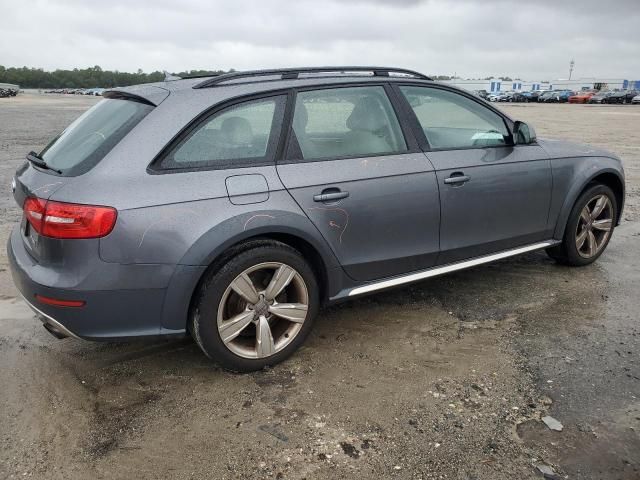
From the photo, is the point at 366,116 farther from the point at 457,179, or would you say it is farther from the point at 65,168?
the point at 65,168

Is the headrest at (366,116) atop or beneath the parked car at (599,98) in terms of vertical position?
beneath

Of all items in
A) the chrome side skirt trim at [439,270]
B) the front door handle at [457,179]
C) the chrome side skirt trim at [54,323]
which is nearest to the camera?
the chrome side skirt trim at [54,323]

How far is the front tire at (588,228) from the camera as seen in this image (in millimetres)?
4711

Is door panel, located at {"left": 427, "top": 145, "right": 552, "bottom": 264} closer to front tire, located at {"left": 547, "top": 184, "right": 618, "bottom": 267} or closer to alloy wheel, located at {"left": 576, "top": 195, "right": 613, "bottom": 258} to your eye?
front tire, located at {"left": 547, "top": 184, "right": 618, "bottom": 267}

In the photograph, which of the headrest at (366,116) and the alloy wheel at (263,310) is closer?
the alloy wheel at (263,310)

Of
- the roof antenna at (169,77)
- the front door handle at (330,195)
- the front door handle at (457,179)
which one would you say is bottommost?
the front door handle at (330,195)

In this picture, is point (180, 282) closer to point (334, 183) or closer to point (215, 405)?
point (215, 405)

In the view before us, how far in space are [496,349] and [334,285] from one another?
3.61ft

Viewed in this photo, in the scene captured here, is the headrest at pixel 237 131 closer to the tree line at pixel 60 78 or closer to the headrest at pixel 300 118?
the headrest at pixel 300 118

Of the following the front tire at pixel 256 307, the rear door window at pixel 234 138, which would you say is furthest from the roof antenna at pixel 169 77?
the front tire at pixel 256 307

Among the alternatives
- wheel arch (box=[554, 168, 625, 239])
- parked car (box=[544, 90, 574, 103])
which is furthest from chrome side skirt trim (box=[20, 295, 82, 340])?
parked car (box=[544, 90, 574, 103])

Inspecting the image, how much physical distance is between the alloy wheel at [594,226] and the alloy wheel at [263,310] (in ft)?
9.26

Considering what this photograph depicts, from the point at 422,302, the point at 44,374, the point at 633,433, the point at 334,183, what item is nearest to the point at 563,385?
the point at 633,433

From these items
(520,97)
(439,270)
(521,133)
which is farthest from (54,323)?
(520,97)
